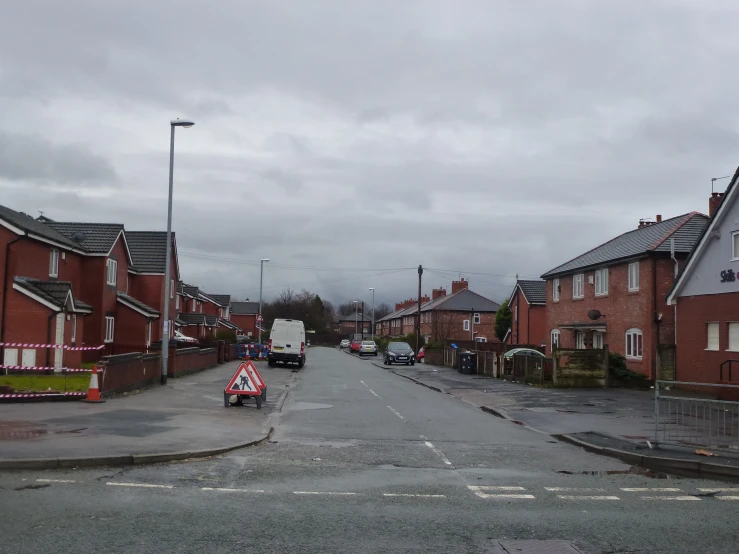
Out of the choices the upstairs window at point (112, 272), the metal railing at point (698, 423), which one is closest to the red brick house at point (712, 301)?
the metal railing at point (698, 423)

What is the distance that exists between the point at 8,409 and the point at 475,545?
12.3m

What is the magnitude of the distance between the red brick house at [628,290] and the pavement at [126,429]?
18.4 metres

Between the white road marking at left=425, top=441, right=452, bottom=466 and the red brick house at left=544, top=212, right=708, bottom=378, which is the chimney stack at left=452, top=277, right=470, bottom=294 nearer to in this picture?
the red brick house at left=544, top=212, right=708, bottom=378

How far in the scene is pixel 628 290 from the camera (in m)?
32.0

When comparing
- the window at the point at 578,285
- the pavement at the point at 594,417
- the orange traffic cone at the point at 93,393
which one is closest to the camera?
the pavement at the point at 594,417

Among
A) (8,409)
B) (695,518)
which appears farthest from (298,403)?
(695,518)

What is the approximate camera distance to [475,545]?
6.42 meters

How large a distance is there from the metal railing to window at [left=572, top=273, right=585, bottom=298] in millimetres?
24403

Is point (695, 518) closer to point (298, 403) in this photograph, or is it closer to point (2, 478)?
point (2, 478)

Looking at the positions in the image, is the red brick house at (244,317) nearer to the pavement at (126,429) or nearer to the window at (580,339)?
the window at (580,339)

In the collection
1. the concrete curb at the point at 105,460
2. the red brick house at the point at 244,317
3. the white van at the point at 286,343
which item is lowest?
the concrete curb at the point at 105,460

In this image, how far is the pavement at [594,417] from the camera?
1107 cm

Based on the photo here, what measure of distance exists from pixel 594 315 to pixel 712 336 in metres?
9.23

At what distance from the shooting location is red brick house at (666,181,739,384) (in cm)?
2366
